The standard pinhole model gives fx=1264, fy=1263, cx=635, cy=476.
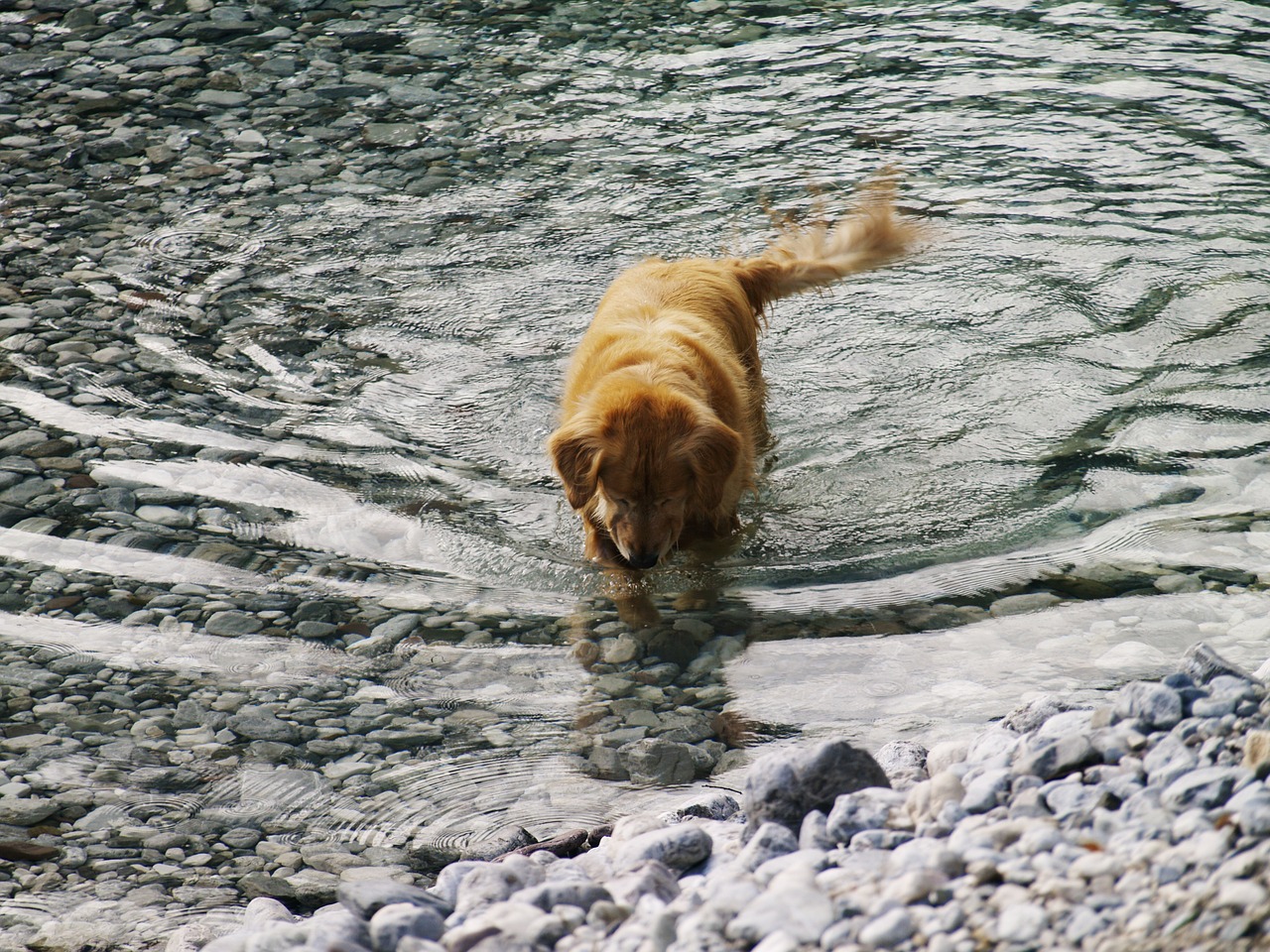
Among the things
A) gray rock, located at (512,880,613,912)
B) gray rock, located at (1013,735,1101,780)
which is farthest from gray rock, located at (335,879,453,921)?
gray rock, located at (1013,735,1101,780)

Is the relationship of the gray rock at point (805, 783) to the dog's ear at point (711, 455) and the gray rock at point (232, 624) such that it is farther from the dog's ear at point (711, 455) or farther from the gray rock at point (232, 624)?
the gray rock at point (232, 624)

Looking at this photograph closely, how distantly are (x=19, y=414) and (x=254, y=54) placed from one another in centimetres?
468

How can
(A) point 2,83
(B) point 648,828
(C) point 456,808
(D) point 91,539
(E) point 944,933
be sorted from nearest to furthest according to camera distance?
(E) point 944,933
(B) point 648,828
(C) point 456,808
(D) point 91,539
(A) point 2,83

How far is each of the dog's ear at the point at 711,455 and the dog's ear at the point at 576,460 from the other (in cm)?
34

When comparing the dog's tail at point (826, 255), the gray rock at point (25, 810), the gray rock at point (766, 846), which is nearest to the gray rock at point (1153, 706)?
the gray rock at point (766, 846)

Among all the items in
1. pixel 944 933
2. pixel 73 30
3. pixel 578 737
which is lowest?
pixel 578 737

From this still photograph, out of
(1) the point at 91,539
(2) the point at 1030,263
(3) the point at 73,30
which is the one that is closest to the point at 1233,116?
(2) the point at 1030,263

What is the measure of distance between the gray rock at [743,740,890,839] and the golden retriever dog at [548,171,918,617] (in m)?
1.59

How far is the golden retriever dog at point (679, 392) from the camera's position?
437 cm

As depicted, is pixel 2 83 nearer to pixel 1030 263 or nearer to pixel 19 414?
pixel 19 414

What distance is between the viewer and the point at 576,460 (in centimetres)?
440

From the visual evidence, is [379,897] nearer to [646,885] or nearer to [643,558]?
[646,885]

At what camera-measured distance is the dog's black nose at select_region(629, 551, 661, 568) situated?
14.6 feet

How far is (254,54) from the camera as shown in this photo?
9141 mm
